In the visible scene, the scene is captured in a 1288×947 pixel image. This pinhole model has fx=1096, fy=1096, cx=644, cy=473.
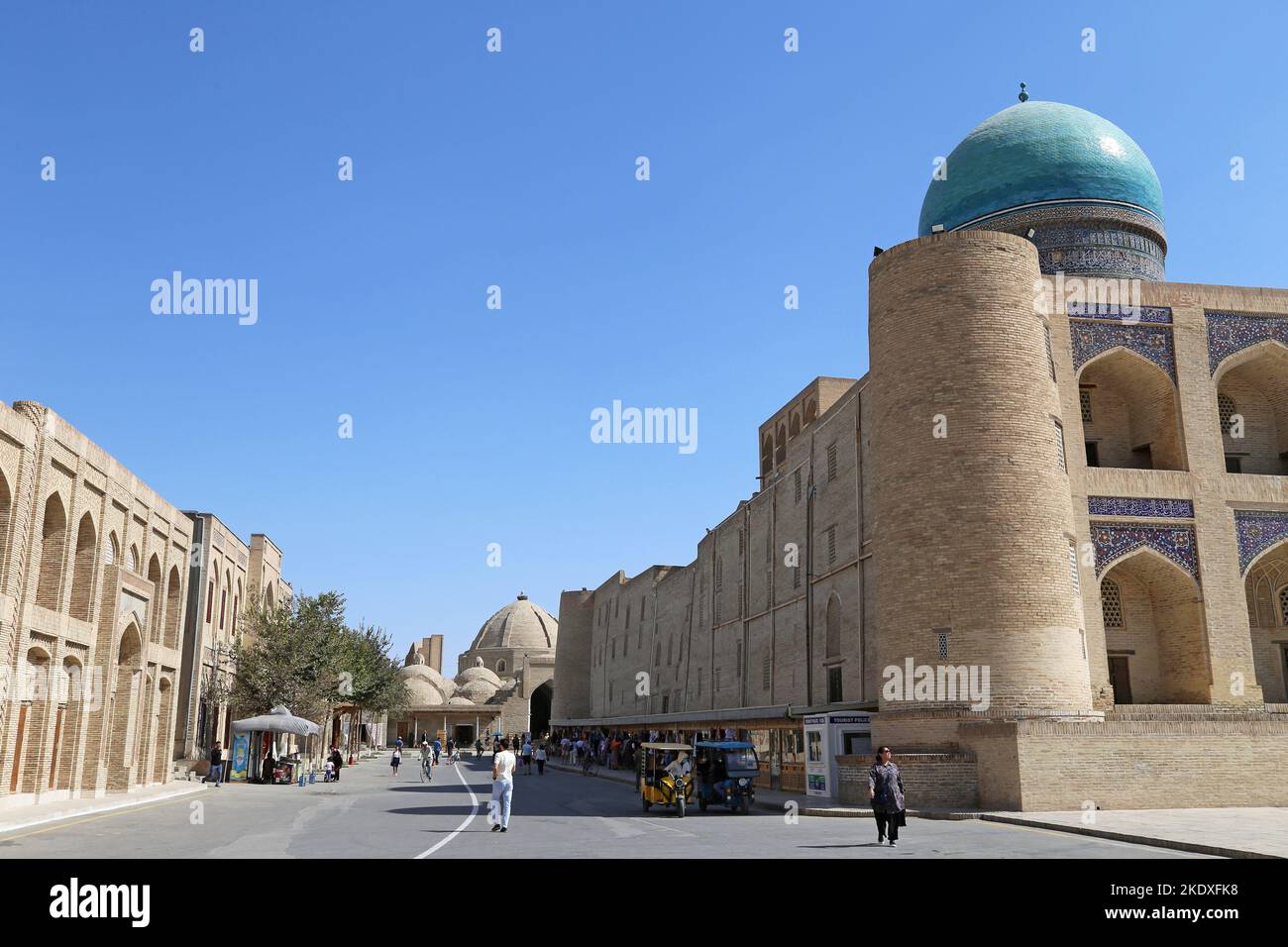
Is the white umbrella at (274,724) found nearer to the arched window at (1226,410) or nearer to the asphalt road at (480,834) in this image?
the asphalt road at (480,834)

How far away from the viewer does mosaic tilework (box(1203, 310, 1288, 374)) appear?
25844 millimetres

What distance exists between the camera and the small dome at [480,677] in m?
80.6

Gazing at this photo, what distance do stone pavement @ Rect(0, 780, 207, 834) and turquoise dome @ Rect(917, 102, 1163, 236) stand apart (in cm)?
2546

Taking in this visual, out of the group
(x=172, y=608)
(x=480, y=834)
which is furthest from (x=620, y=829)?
(x=172, y=608)

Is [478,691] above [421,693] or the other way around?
above

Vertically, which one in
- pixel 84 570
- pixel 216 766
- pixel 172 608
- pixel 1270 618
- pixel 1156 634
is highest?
pixel 84 570

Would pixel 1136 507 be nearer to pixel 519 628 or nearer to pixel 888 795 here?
pixel 888 795

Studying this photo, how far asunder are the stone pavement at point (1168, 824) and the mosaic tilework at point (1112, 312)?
1173 cm

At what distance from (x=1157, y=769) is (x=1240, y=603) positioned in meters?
7.09

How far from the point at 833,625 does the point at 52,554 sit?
1850 cm

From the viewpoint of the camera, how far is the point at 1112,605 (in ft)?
82.7

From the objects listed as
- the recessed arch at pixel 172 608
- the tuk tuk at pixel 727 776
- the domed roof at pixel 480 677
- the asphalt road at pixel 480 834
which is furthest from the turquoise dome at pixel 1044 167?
the domed roof at pixel 480 677

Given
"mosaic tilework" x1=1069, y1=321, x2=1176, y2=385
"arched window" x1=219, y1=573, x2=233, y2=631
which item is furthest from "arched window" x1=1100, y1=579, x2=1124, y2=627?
"arched window" x1=219, y1=573, x2=233, y2=631

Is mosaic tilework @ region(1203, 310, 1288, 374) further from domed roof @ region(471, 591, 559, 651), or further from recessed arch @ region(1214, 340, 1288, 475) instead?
domed roof @ region(471, 591, 559, 651)
